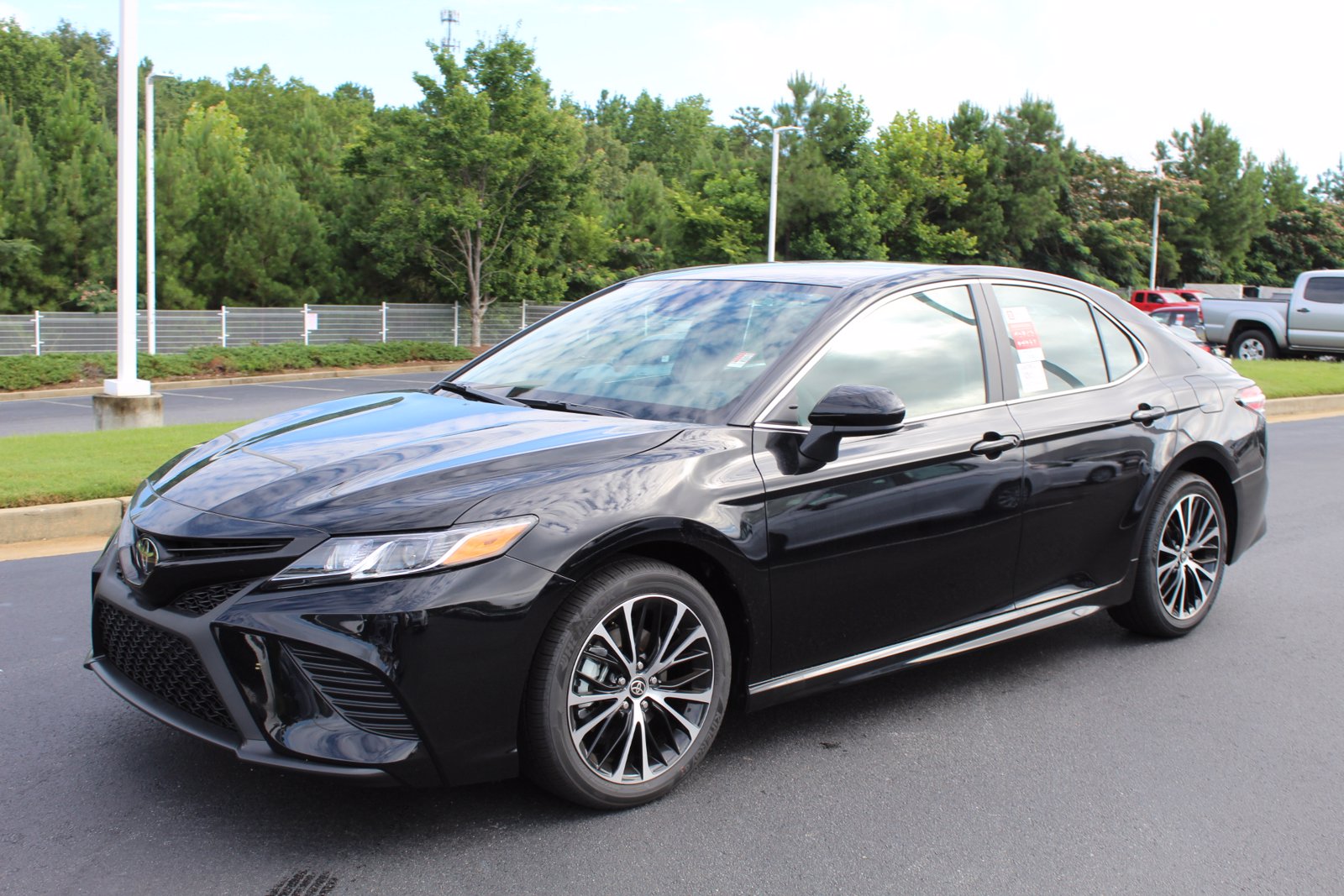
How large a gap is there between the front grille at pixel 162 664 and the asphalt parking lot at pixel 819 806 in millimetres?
358

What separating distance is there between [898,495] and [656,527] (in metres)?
1.01

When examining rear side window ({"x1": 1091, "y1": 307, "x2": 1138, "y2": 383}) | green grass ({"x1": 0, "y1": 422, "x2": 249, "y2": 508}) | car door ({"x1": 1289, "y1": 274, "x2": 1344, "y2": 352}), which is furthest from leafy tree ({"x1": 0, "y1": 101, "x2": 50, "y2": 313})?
rear side window ({"x1": 1091, "y1": 307, "x2": 1138, "y2": 383})

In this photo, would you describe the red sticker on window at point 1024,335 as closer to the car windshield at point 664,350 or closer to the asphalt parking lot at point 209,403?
the car windshield at point 664,350

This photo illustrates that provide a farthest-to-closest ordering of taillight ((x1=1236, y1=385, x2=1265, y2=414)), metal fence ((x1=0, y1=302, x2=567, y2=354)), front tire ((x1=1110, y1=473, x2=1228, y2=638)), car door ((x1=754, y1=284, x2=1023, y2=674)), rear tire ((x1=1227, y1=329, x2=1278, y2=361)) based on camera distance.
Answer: metal fence ((x1=0, y1=302, x2=567, y2=354)), rear tire ((x1=1227, y1=329, x2=1278, y2=361)), taillight ((x1=1236, y1=385, x2=1265, y2=414)), front tire ((x1=1110, y1=473, x2=1228, y2=638)), car door ((x1=754, y1=284, x2=1023, y2=674))

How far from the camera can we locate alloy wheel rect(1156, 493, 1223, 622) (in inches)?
206

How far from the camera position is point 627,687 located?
347cm

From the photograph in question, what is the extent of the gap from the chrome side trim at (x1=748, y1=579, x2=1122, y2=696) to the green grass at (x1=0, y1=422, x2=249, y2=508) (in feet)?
17.7

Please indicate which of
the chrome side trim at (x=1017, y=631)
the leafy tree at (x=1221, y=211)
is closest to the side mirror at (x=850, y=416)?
the chrome side trim at (x=1017, y=631)

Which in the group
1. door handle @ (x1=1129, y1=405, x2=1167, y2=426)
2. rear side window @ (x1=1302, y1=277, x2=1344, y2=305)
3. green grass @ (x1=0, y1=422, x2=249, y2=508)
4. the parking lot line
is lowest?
the parking lot line

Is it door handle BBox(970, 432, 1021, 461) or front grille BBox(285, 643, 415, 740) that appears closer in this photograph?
front grille BBox(285, 643, 415, 740)

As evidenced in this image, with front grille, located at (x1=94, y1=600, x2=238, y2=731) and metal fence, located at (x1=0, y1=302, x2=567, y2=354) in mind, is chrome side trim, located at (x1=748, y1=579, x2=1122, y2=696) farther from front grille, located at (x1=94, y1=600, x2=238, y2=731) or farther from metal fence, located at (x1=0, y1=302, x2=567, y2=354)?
metal fence, located at (x1=0, y1=302, x2=567, y2=354)

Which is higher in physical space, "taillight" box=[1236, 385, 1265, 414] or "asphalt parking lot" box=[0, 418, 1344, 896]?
"taillight" box=[1236, 385, 1265, 414]

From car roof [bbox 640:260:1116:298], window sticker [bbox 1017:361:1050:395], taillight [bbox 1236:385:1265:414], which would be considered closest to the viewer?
car roof [bbox 640:260:1116:298]

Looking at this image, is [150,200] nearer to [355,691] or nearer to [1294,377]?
[1294,377]
